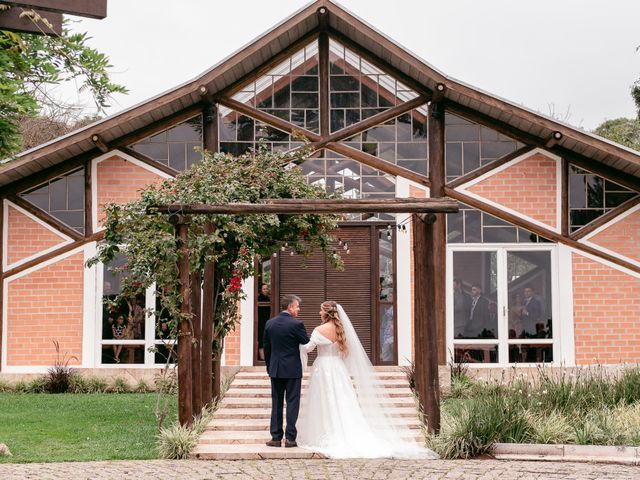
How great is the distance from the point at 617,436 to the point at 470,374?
15.6 feet

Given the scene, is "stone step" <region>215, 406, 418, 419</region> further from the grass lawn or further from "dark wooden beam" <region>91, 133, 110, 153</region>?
"dark wooden beam" <region>91, 133, 110, 153</region>

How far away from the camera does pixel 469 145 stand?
1472 cm

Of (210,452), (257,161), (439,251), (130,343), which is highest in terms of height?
(257,161)

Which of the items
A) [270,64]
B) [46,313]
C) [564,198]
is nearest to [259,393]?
[46,313]

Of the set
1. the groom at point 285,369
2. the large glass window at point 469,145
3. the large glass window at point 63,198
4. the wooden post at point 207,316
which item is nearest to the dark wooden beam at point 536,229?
the large glass window at point 469,145

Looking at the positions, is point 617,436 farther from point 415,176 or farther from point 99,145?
point 99,145

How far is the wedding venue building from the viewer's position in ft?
47.7

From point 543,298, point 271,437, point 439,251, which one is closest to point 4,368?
point 271,437

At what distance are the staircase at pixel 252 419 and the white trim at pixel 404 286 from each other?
46 cm

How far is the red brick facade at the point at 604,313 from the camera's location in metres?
14.4

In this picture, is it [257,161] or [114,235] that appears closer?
[114,235]

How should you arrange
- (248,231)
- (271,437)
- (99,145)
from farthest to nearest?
(99,145)
(248,231)
(271,437)

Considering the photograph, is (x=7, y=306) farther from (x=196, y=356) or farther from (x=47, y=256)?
(x=196, y=356)

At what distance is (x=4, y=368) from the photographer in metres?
14.5
